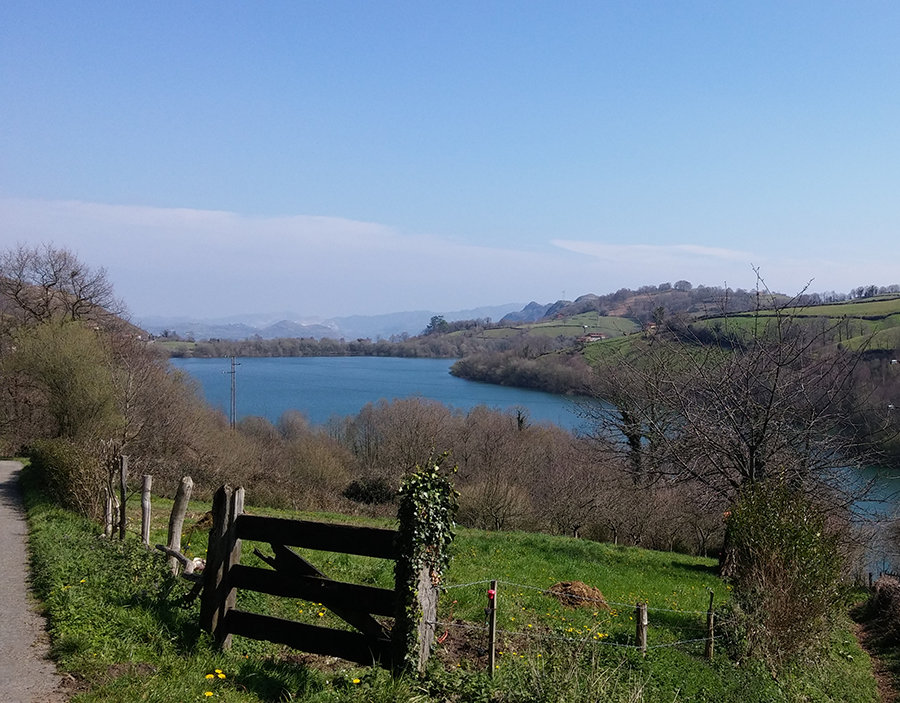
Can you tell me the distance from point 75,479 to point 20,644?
948 centimetres

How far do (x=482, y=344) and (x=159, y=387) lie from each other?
12981cm

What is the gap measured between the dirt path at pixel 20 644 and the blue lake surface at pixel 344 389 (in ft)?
174

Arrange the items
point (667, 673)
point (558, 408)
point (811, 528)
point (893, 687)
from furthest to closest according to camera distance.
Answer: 1. point (558, 408)
2. point (893, 687)
3. point (811, 528)
4. point (667, 673)

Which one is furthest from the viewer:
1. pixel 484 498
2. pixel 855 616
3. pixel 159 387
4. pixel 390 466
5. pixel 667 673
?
pixel 390 466

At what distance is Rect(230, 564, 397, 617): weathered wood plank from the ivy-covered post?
0.18m

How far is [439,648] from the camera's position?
8281mm

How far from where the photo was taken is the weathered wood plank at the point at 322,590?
591 centimetres

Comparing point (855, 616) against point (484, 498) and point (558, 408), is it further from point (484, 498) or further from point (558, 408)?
point (558, 408)

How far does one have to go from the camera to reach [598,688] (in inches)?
226

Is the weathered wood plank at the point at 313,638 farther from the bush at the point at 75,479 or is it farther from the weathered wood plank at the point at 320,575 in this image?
the bush at the point at 75,479

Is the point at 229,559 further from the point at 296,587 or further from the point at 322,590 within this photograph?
the point at 322,590

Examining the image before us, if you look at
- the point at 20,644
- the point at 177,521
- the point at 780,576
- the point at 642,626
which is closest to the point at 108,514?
the point at 177,521

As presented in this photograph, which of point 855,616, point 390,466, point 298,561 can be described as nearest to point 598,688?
point 298,561

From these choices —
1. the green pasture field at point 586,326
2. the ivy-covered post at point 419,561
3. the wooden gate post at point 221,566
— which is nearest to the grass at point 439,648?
the wooden gate post at point 221,566
